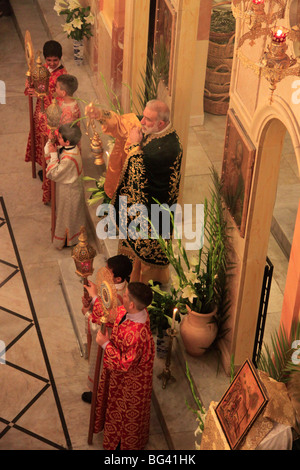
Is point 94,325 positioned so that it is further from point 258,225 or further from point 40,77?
point 40,77

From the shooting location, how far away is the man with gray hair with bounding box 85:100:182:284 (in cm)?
671

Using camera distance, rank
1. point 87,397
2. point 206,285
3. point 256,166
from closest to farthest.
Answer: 1. point 256,166
2. point 206,285
3. point 87,397

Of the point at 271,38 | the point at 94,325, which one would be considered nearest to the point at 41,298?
the point at 94,325

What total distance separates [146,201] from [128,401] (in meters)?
1.71

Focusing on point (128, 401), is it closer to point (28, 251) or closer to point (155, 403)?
point (155, 403)

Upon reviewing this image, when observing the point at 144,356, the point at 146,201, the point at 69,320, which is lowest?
the point at 69,320

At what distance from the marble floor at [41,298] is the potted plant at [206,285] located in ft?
1.40

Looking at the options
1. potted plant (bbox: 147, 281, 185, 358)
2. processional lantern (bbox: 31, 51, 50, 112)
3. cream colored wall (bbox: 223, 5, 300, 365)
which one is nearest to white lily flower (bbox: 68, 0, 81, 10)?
processional lantern (bbox: 31, 51, 50, 112)

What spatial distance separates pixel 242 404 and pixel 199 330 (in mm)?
1849

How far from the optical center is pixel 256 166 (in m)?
5.76

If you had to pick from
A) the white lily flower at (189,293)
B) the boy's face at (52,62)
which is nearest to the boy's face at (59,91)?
the boy's face at (52,62)

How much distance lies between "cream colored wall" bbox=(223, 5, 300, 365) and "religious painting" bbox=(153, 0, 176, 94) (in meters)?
1.68

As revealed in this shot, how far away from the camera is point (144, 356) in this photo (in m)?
6.00
